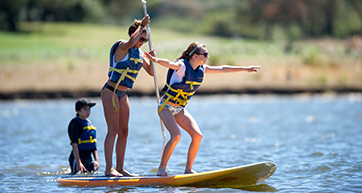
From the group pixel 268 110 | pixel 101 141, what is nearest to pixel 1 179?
pixel 101 141

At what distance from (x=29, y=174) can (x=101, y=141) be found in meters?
4.75

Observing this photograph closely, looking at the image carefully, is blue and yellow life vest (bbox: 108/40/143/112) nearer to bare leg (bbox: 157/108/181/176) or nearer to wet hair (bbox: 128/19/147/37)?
wet hair (bbox: 128/19/147/37)

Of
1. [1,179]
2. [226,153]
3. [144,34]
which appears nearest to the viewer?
[144,34]

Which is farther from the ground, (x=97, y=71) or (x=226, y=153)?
(x=97, y=71)

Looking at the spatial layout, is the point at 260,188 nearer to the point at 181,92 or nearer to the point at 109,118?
the point at 181,92

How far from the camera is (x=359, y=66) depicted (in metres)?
32.7

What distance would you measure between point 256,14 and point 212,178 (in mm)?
52493

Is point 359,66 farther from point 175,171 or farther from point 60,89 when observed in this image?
point 175,171

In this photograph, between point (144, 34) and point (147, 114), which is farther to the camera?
point (147, 114)

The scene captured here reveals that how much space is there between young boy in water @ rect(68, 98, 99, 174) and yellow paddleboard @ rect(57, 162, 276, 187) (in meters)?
1.10

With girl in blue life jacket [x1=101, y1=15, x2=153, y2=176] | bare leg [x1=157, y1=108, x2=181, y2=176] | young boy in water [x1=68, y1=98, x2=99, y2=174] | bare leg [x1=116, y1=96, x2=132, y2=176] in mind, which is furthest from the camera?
young boy in water [x1=68, y1=98, x2=99, y2=174]

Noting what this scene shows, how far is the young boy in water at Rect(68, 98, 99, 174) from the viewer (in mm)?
9016

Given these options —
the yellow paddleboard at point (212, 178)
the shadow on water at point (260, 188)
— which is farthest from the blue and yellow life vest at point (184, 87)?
the shadow on water at point (260, 188)

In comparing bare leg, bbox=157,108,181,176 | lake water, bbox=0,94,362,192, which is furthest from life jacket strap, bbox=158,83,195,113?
lake water, bbox=0,94,362,192
